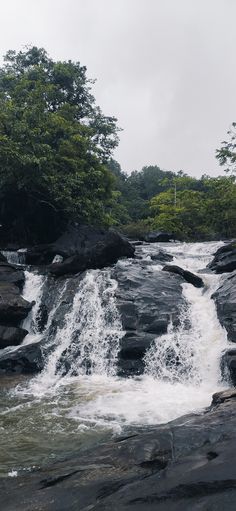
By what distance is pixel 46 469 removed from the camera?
6.29 meters

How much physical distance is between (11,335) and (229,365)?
790cm

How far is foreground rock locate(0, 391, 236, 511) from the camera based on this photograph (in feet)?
15.0

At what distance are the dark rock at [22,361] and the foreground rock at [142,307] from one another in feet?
9.59

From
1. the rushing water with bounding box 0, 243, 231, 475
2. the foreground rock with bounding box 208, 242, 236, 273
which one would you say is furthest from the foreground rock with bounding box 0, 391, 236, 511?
the foreground rock with bounding box 208, 242, 236, 273

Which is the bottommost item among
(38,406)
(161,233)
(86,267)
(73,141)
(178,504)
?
(38,406)

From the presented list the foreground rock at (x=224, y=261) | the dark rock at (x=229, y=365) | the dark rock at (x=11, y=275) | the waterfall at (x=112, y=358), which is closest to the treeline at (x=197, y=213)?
the foreground rock at (x=224, y=261)

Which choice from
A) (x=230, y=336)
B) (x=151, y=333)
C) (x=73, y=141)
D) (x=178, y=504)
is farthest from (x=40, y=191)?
(x=178, y=504)

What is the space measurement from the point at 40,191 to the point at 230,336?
542 inches

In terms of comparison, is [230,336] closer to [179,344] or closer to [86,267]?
[179,344]

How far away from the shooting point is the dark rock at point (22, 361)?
13.5 metres

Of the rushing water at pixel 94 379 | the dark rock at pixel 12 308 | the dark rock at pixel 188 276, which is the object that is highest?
the dark rock at pixel 188 276

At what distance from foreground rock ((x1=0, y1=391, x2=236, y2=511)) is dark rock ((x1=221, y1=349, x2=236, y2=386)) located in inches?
183

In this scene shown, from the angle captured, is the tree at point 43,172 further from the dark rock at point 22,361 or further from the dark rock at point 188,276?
the dark rock at point 22,361

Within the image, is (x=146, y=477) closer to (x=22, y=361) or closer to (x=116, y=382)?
(x=116, y=382)
